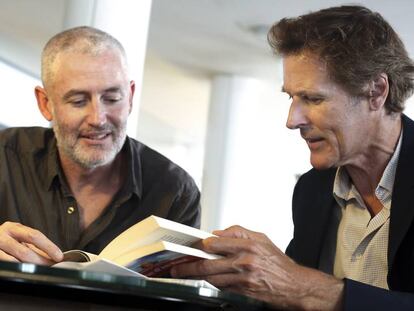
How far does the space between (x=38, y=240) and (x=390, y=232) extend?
34.3 inches

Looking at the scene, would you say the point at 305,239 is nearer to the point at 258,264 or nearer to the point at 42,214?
the point at 258,264

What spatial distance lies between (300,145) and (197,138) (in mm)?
1720

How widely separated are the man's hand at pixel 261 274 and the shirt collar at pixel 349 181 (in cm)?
43

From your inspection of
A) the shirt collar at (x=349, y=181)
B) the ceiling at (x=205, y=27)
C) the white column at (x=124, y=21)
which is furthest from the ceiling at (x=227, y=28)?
the shirt collar at (x=349, y=181)

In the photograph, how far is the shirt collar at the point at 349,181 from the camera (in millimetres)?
2186

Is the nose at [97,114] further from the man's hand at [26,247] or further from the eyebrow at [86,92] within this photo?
the man's hand at [26,247]

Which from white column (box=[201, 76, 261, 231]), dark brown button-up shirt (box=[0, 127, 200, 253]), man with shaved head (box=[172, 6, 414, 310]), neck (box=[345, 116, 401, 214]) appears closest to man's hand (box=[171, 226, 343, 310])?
man with shaved head (box=[172, 6, 414, 310])

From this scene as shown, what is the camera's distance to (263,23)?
22.8ft

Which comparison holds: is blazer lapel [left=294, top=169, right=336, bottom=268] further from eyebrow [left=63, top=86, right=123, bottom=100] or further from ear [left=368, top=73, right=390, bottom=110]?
eyebrow [left=63, top=86, right=123, bottom=100]

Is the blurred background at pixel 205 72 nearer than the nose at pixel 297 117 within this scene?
No

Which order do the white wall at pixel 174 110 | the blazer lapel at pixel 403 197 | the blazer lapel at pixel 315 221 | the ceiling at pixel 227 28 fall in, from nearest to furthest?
the blazer lapel at pixel 403 197 → the blazer lapel at pixel 315 221 → the ceiling at pixel 227 28 → the white wall at pixel 174 110

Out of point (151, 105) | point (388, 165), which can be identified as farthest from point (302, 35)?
point (151, 105)

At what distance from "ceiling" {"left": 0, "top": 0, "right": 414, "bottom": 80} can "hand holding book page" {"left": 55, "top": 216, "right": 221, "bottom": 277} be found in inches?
177

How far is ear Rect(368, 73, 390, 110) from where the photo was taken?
2221 millimetres
